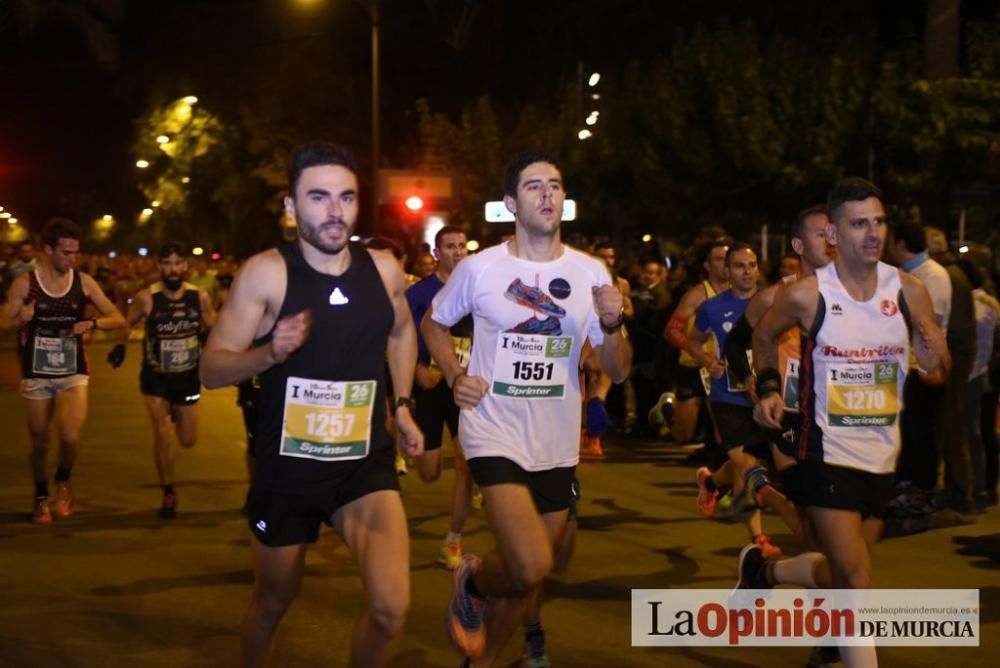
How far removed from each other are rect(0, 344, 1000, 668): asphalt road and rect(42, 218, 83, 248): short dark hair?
2.01 m

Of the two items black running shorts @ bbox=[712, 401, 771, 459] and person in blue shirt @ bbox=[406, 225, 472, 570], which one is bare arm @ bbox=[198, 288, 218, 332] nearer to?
person in blue shirt @ bbox=[406, 225, 472, 570]

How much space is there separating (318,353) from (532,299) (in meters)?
1.18

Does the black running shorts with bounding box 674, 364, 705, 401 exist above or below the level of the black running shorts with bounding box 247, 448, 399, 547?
above

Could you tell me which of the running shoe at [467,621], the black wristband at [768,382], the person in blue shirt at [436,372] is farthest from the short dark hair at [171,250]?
the black wristband at [768,382]

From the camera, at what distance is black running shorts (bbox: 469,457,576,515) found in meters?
5.81

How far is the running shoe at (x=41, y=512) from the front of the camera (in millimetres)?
9997

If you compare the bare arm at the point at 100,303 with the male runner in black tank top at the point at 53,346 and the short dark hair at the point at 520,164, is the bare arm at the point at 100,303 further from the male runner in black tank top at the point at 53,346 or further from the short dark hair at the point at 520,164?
the short dark hair at the point at 520,164

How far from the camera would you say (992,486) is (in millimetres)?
10844

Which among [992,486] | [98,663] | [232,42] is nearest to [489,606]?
[98,663]

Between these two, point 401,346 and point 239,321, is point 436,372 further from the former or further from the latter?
point 239,321

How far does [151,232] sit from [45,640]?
64.3m

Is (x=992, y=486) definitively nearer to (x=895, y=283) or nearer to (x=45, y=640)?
(x=895, y=283)

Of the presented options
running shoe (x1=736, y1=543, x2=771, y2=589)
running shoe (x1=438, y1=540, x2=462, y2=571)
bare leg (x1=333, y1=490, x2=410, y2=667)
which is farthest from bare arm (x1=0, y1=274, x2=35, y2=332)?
running shoe (x1=736, y1=543, x2=771, y2=589)

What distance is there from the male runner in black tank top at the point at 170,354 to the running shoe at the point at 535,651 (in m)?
4.74
